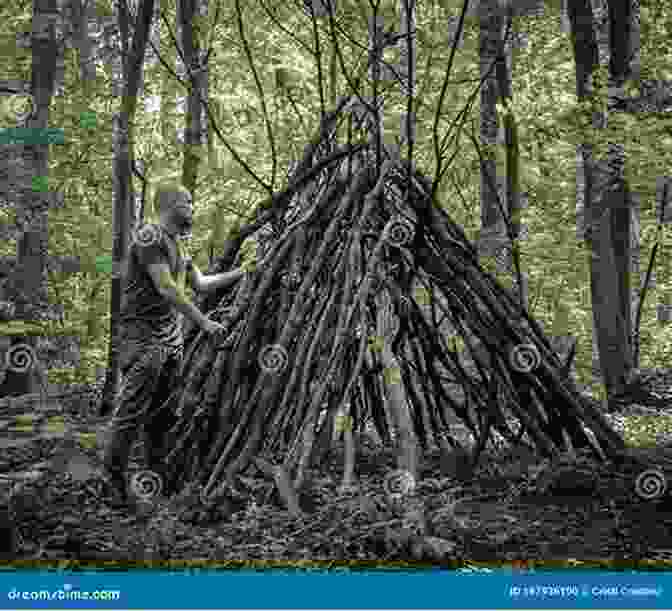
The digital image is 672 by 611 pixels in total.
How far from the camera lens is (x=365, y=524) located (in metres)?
3.05

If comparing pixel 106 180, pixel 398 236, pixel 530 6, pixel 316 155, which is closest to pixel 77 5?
pixel 106 180

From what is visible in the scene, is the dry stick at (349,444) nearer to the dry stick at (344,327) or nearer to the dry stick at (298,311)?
the dry stick at (344,327)

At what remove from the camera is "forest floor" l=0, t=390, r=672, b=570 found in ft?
9.52

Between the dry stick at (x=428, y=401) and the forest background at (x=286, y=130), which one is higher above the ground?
the forest background at (x=286, y=130)

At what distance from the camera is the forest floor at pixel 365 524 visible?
9.52ft

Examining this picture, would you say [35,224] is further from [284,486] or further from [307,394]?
[284,486]

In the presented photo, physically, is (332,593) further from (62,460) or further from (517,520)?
(62,460)

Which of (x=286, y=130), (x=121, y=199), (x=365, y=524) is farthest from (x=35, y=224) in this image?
(x=365, y=524)

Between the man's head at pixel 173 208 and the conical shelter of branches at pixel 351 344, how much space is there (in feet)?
2.43

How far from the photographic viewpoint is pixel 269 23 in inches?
319

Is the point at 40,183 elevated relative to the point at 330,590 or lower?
elevated

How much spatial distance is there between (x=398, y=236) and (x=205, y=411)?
5.30ft

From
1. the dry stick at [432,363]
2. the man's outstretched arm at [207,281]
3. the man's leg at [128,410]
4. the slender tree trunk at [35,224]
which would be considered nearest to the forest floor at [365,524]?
the man's leg at [128,410]

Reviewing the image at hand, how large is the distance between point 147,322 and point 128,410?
48cm
